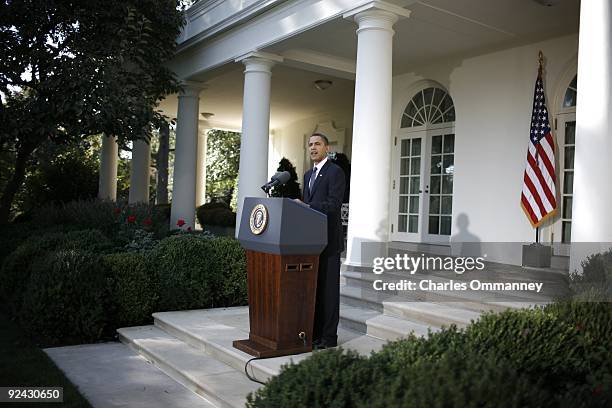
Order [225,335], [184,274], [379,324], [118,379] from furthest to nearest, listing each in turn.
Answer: [184,274] < [225,335] < [379,324] < [118,379]

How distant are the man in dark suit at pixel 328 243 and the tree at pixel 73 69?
5763 mm

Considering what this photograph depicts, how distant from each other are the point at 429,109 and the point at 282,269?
698 cm

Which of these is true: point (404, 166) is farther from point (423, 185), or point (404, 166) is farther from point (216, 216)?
point (216, 216)

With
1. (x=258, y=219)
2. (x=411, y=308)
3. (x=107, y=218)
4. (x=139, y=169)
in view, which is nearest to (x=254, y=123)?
(x=107, y=218)

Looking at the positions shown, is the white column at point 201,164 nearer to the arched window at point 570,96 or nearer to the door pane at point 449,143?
the door pane at point 449,143

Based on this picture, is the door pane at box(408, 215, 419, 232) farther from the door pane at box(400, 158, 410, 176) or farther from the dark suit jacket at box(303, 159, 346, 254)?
the dark suit jacket at box(303, 159, 346, 254)

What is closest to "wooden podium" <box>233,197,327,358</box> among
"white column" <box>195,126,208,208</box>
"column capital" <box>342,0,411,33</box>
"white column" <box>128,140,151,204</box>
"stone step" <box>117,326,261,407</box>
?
"stone step" <box>117,326,261,407</box>

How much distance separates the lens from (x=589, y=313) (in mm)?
3312

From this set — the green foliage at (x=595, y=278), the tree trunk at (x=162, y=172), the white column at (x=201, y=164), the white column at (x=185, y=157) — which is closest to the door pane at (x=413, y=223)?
the white column at (x=185, y=157)

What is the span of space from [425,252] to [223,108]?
29.6 ft

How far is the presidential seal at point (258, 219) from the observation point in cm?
427

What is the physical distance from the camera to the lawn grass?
4.13 meters

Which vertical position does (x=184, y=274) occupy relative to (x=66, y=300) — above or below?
above

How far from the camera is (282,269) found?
13.6ft
